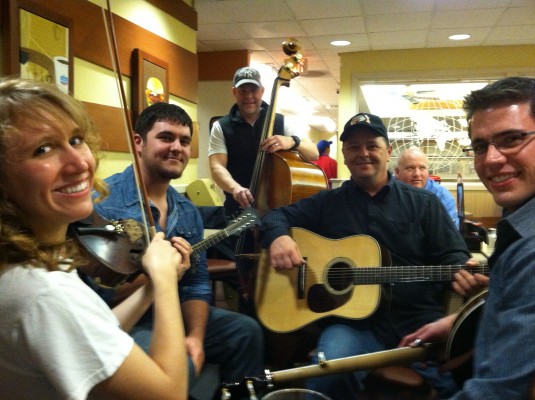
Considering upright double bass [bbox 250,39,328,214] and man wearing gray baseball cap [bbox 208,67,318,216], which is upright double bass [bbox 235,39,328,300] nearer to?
upright double bass [bbox 250,39,328,214]

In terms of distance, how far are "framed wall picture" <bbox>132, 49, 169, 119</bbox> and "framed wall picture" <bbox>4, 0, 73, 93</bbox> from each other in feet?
2.19

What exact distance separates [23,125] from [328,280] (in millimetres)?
1321

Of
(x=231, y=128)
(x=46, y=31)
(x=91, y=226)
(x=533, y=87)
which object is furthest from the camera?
(x=231, y=128)

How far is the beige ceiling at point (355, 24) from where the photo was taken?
13.6 ft

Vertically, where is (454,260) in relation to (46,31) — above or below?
below

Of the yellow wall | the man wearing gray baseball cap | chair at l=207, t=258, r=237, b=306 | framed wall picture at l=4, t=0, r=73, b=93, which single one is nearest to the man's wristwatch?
the man wearing gray baseball cap

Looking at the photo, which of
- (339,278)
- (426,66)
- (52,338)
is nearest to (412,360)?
(339,278)

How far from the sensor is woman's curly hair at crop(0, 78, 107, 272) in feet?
2.75

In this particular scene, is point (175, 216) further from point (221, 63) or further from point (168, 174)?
point (221, 63)

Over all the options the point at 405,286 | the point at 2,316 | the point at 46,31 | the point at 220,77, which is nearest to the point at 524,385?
the point at 2,316

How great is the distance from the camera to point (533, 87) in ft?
3.65

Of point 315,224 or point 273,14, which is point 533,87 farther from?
point 273,14

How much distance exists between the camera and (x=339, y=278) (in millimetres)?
1869

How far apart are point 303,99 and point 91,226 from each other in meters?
8.38
